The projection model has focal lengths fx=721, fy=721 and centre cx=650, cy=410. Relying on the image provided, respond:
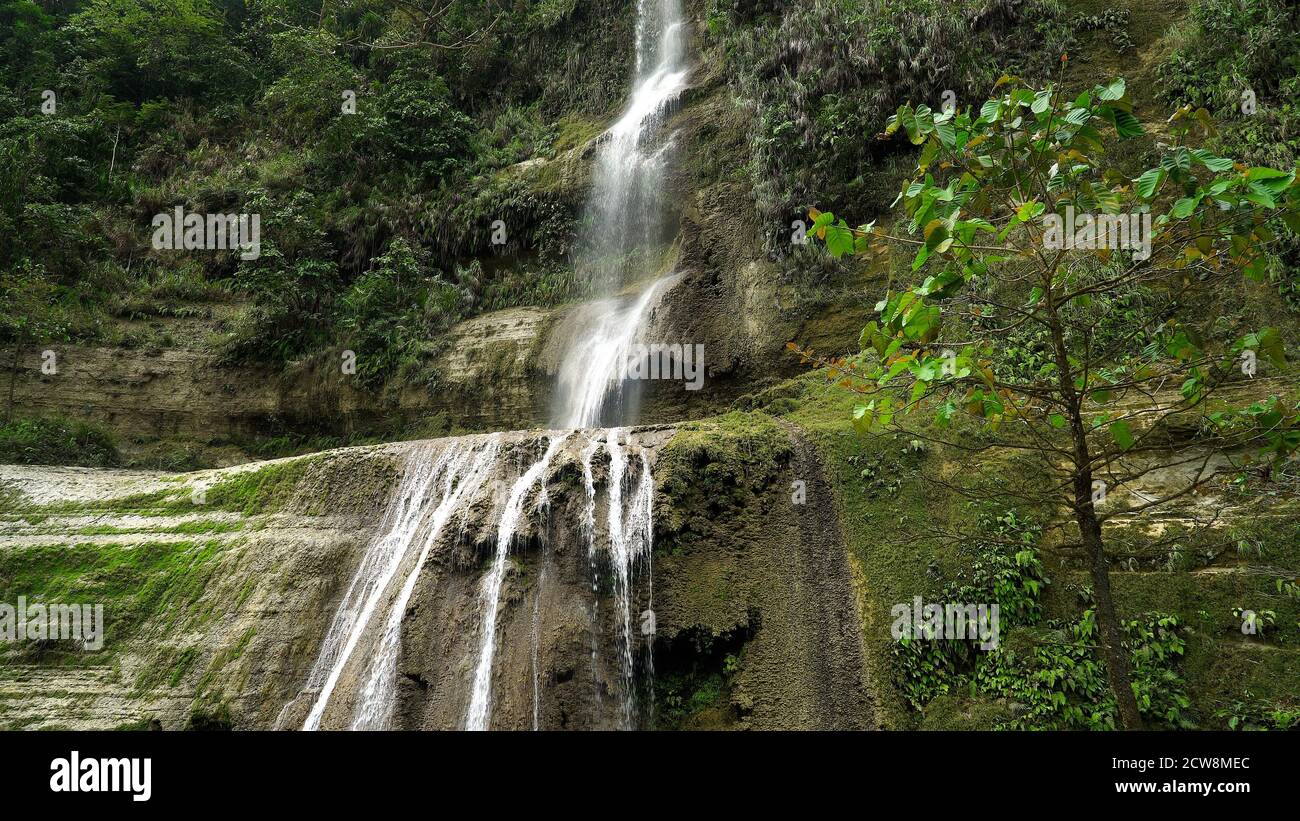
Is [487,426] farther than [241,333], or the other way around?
[241,333]

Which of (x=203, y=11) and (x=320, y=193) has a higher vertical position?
(x=203, y=11)

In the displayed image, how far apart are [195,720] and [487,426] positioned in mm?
7446

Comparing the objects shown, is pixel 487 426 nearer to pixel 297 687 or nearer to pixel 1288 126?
pixel 297 687

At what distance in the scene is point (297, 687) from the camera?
8.18 metres
